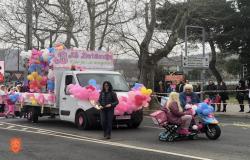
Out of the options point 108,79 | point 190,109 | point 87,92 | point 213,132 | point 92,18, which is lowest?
point 213,132

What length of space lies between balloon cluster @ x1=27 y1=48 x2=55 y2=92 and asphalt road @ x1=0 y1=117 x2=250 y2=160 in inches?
119

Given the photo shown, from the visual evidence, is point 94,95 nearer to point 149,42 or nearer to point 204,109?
point 204,109

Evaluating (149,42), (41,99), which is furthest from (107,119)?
(149,42)

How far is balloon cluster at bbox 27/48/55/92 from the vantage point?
63.2 ft

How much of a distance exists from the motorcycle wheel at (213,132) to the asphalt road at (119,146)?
146 mm

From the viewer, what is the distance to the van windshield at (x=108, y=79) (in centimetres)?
1722

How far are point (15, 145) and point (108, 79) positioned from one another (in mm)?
5277

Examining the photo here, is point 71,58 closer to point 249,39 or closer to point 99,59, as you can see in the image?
point 99,59

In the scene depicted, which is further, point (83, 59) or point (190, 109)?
point (83, 59)

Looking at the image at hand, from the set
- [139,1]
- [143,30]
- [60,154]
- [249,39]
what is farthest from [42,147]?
[249,39]

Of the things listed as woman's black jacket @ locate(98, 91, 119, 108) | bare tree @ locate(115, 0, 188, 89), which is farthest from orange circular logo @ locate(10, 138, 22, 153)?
bare tree @ locate(115, 0, 188, 89)

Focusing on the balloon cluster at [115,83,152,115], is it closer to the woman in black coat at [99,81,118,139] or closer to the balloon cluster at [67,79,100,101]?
the balloon cluster at [67,79,100,101]

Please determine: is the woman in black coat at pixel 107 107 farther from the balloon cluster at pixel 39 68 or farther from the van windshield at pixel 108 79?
the balloon cluster at pixel 39 68

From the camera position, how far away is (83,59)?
60.6 ft
